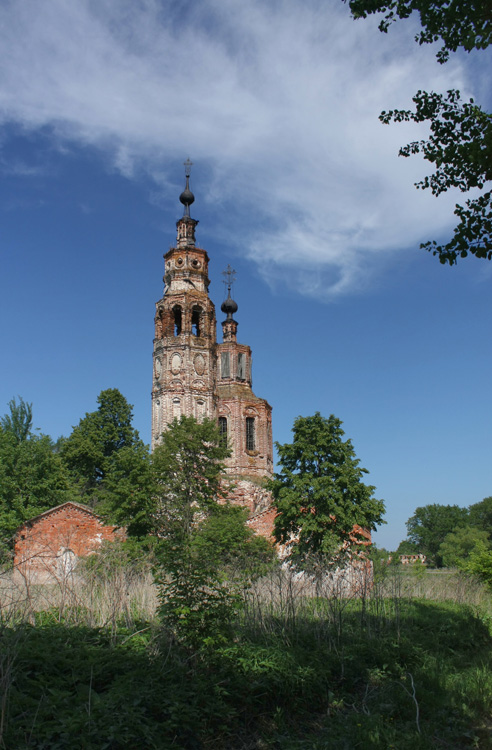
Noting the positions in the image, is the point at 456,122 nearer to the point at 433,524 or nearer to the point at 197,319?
the point at 197,319

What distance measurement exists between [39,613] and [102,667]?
259 centimetres

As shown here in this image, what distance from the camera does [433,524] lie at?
8388 cm

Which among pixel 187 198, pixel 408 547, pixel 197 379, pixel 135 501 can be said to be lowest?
pixel 408 547

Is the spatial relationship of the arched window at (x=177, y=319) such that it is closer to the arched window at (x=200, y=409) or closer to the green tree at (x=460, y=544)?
the arched window at (x=200, y=409)

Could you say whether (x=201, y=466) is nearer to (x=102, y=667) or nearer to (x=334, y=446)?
(x=334, y=446)

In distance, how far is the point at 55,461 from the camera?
1208 inches

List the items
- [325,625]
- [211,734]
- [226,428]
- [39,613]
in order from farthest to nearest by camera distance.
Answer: [226,428], [325,625], [39,613], [211,734]

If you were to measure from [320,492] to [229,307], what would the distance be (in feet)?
105

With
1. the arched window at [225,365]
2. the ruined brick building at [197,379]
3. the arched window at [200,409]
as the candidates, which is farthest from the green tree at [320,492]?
the arched window at [225,365]

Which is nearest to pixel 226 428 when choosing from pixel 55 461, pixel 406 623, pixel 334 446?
pixel 55 461

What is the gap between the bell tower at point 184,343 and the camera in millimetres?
38438

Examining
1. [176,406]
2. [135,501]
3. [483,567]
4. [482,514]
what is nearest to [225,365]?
[176,406]

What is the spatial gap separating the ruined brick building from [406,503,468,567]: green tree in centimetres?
4732

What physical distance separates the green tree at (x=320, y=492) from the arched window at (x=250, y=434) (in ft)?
68.9
